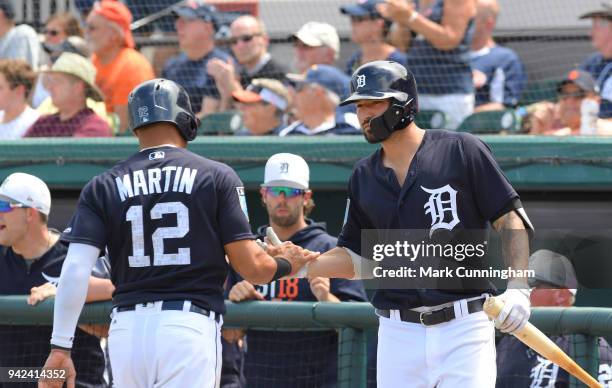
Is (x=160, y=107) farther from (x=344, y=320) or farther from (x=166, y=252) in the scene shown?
(x=344, y=320)

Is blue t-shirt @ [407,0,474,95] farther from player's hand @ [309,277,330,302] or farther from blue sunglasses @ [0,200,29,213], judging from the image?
blue sunglasses @ [0,200,29,213]

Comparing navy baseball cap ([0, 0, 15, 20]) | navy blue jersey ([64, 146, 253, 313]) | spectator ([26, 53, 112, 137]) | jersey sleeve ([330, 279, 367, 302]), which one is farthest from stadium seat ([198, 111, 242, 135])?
navy blue jersey ([64, 146, 253, 313])

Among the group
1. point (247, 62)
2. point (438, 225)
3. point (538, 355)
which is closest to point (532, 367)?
point (538, 355)

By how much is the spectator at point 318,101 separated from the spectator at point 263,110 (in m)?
0.15

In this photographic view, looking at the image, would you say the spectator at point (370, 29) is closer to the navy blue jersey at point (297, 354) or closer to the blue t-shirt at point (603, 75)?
the blue t-shirt at point (603, 75)

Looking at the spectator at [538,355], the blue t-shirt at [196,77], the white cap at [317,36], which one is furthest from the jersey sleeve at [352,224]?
the blue t-shirt at [196,77]

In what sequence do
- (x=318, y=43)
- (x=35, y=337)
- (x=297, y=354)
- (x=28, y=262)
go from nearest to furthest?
(x=297, y=354) < (x=35, y=337) < (x=28, y=262) < (x=318, y=43)

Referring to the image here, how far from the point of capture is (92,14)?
879cm

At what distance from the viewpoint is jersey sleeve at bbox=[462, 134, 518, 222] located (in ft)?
14.6

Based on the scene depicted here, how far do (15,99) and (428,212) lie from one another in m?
4.69

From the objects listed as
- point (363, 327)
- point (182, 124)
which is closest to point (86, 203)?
point (182, 124)

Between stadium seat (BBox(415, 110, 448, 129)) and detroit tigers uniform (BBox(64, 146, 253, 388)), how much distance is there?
3162 millimetres

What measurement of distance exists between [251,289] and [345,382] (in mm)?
656

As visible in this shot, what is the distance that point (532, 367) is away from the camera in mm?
5656
